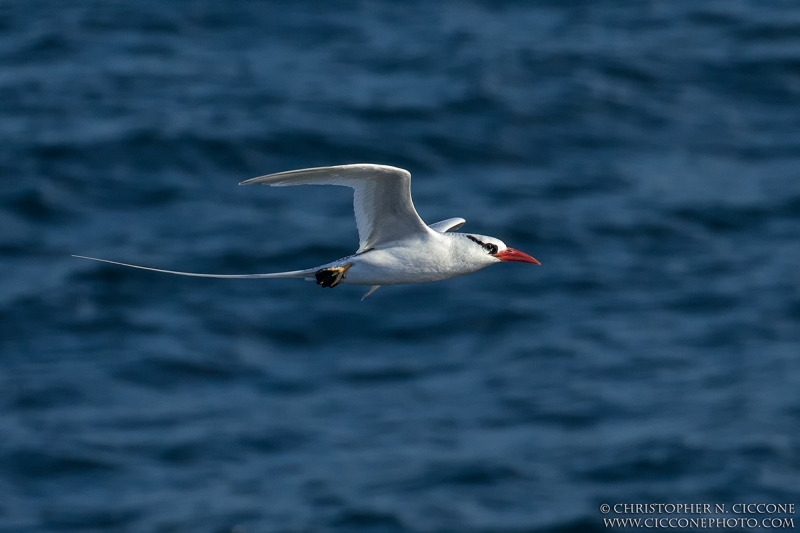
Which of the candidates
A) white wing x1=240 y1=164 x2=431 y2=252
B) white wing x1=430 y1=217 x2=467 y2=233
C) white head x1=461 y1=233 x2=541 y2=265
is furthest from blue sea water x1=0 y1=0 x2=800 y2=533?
white wing x1=240 y1=164 x2=431 y2=252

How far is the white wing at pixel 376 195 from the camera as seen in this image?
9117 millimetres

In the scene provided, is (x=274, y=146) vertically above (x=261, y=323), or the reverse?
(x=274, y=146)

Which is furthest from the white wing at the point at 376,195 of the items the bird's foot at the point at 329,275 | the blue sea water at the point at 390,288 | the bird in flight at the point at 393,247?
the blue sea water at the point at 390,288

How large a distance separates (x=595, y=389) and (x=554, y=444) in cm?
162

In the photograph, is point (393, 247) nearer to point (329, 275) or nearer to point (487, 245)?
point (329, 275)

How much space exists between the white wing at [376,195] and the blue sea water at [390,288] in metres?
11.3

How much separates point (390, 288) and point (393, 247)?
15075 millimetres

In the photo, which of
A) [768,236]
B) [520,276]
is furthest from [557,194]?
[768,236]

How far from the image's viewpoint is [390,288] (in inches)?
997

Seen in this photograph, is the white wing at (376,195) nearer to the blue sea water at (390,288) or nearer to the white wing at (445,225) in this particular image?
the white wing at (445,225)

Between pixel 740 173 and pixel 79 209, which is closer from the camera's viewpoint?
pixel 79 209

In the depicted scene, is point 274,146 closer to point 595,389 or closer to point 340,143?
point 340,143

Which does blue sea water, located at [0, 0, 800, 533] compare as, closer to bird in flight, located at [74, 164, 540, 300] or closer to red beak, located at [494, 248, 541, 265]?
red beak, located at [494, 248, 541, 265]

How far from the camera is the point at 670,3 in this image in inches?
1399
